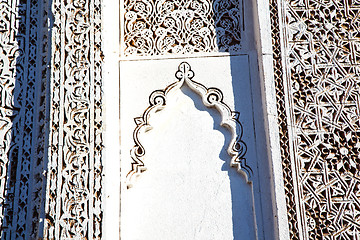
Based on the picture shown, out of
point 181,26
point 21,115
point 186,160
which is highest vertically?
point 181,26

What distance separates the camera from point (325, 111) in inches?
183

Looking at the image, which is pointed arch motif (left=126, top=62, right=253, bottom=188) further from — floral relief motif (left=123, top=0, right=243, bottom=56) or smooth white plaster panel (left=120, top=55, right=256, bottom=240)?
floral relief motif (left=123, top=0, right=243, bottom=56)

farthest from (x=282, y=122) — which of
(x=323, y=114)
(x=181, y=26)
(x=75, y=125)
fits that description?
(x=75, y=125)

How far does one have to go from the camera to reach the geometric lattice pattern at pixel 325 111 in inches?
175

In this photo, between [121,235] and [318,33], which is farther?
[318,33]

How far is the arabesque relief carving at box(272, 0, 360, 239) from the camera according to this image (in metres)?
4.44

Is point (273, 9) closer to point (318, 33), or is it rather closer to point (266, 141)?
point (318, 33)

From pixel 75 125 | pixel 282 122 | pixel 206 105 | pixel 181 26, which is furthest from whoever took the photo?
pixel 181 26

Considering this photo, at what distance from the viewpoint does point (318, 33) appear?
4840mm

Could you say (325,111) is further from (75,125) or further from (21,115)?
(21,115)

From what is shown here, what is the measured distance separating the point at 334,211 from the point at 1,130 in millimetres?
1913

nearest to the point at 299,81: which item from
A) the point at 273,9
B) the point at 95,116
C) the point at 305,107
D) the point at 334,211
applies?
the point at 305,107

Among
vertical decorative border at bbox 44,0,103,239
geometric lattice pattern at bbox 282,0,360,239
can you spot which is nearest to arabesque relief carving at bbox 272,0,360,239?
geometric lattice pattern at bbox 282,0,360,239

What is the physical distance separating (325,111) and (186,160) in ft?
2.75
